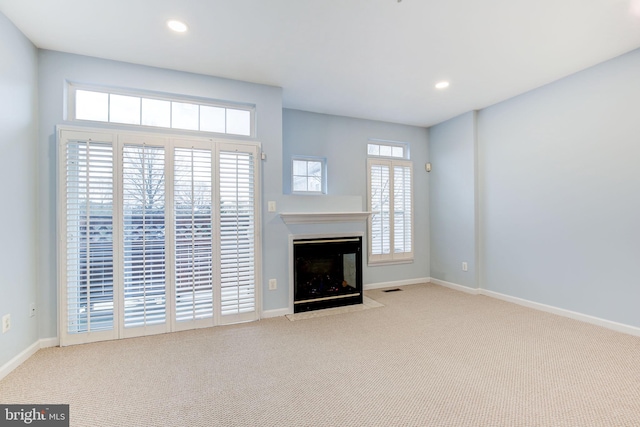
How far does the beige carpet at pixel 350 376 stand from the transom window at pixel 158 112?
214 cm

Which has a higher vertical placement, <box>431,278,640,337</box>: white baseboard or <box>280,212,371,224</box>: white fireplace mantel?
<box>280,212,371,224</box>: white fireplace mantel

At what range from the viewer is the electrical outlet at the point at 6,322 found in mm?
2084

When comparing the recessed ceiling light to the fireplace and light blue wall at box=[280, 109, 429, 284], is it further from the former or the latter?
the fireplace

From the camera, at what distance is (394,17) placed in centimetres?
220

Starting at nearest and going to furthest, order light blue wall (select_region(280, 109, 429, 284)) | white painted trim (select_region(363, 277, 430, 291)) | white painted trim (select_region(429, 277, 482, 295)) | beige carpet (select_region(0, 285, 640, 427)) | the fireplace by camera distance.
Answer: beige carpet (select_region(0, 285, 640, 427)), the fireplace, light blue wall (select_region(280, 109, 429, 284)), white painted trim (select_region(429, 277, 482, 295)), white painted trim (select_region(363, 277, 430, 291))

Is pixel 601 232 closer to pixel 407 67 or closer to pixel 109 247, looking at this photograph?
pixel 407 67

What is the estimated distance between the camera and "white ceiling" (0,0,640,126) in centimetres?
209

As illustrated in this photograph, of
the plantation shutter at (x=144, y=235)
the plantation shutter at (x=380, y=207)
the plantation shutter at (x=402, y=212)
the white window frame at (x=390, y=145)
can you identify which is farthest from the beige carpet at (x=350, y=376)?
the white window frame at (x=390, y=145)

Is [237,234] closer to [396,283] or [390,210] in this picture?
[390,210]

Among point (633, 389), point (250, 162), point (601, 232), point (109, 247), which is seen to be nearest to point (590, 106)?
point (601, 232)

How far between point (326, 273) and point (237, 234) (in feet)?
4.17

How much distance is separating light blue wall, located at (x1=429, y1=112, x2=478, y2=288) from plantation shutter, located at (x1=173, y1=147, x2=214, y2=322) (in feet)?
11.9

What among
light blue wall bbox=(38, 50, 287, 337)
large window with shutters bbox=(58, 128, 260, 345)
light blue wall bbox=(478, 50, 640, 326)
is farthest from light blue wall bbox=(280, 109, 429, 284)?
light blue wall bbox=(478, 50, 640, 326)

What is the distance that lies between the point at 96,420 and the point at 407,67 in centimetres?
372
